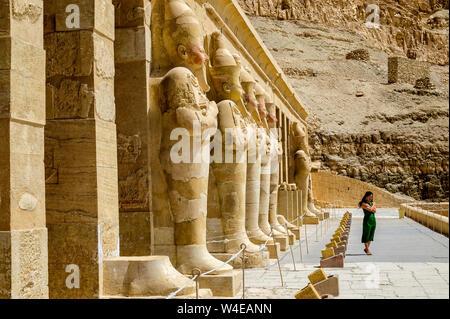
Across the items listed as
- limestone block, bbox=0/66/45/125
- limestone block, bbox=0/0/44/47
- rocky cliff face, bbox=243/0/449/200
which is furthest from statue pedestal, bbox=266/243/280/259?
rocky cliff face, bbox=243/0/449/200

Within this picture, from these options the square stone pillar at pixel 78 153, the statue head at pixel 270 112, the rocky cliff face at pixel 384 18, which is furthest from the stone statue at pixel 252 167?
the rocky cliff face at pixel 384 18

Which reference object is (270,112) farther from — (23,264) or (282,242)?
(23,264)

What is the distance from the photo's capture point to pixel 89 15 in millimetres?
5637

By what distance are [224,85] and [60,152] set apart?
13.2ft

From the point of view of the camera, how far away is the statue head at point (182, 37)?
23.2 ft

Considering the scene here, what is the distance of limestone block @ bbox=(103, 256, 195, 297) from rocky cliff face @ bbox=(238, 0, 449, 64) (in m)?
74.9

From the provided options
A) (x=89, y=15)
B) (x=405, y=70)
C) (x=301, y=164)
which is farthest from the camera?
(x=405, y=70)

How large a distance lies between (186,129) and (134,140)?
21.7 inches

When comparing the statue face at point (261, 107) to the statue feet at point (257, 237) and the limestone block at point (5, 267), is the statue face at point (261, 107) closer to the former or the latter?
the statue feet at point (257, 237)

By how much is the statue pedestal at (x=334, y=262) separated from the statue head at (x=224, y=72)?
270 cm

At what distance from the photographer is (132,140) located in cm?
672

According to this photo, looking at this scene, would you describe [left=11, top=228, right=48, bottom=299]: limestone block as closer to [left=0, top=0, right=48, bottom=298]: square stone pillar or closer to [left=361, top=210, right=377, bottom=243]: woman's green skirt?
[left=0, top=0, right=48, bottom=298]: square stone pillar

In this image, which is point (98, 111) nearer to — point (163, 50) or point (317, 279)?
point (163, 50)

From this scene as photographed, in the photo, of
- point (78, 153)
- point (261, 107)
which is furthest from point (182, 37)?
point (261, 107)
